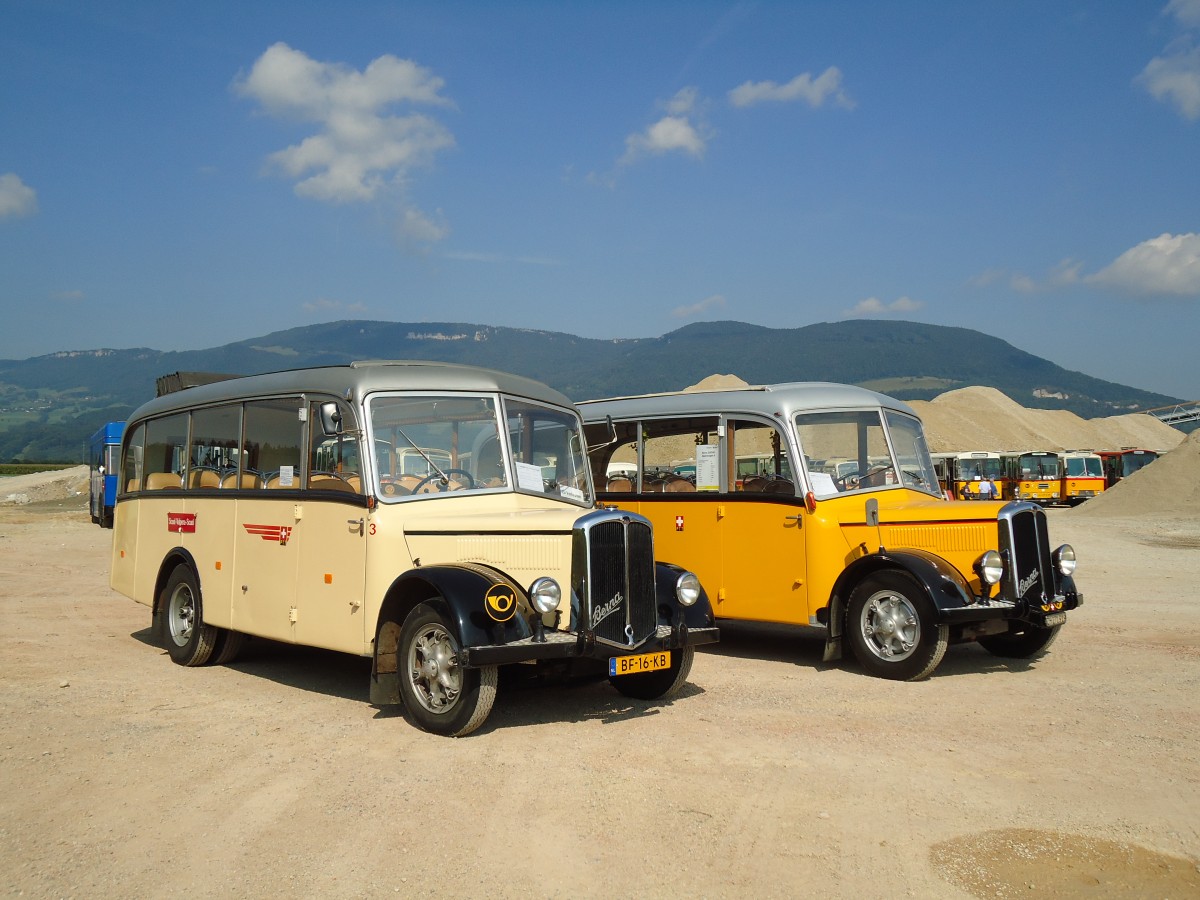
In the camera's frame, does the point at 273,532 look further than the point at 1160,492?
No

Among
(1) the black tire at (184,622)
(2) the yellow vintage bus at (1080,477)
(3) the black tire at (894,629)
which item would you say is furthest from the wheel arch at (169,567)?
(2) the yellow vintage bus at (1080,477)

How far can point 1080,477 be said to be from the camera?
51.3 m

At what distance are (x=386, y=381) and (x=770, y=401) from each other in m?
4.09

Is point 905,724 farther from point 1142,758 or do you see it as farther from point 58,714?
point 58,714

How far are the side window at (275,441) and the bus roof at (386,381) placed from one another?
123mm

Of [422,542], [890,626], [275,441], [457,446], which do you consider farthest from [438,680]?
[890,626]

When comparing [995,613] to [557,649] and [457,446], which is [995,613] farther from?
[457,446]

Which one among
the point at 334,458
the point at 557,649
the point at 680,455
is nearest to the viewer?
the point at 557,649

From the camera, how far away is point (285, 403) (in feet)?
27.7

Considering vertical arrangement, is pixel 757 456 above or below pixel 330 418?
below

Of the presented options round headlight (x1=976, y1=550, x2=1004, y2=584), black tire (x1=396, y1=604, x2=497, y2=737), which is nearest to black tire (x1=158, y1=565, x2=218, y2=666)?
black tire (x1=396, y1=604, x2=497, y2=737)

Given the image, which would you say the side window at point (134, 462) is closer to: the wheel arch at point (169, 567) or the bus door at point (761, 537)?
the wheel arch at point (169, 567)

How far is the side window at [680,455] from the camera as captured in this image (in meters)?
10.6

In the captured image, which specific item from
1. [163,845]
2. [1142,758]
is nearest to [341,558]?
[163,845]
